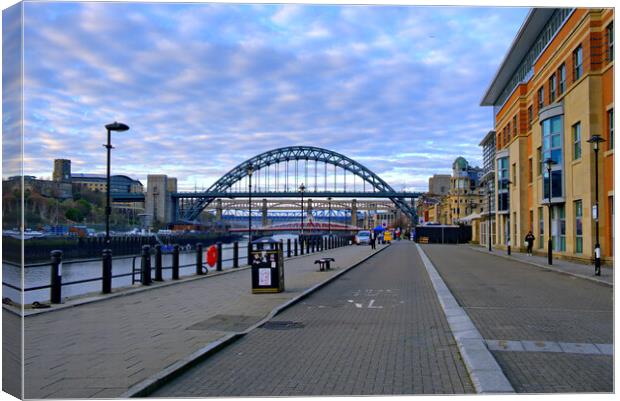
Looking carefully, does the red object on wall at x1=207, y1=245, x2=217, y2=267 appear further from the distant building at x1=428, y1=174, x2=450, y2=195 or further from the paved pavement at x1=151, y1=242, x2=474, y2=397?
the distant building at x1=428, y1=174, x2=450, y2=195

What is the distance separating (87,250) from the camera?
48312 mm

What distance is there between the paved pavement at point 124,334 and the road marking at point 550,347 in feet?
13.7

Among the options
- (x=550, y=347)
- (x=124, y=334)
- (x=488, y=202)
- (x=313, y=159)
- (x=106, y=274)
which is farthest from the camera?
(x=313, y=159)

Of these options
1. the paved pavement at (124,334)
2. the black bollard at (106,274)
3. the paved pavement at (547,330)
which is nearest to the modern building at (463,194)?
the paved pavement at (547,330)

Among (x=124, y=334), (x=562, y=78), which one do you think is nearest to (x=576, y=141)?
(x=562, y=78)

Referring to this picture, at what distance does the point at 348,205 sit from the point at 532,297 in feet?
416

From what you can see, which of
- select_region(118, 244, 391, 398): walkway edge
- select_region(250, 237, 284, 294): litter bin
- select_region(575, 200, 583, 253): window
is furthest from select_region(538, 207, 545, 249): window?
select_region(118, 244, 391, 398): walkway edge

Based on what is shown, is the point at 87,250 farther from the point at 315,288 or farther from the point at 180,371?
the point at 180,371

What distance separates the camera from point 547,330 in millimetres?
10383

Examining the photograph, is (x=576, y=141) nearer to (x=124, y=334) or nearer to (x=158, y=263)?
(x=158, y=263)

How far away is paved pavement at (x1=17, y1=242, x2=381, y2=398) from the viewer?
22.0 ft

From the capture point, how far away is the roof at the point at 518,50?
39438 millimetres

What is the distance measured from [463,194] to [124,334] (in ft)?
383

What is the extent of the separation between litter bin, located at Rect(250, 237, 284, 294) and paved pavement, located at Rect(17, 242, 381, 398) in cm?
41
